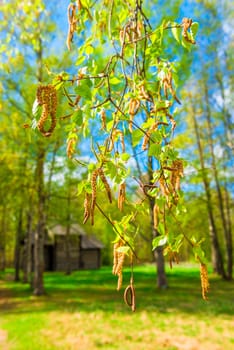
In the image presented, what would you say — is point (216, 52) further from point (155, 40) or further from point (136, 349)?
point (155, 40)

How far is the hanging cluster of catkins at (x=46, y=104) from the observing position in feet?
3.72

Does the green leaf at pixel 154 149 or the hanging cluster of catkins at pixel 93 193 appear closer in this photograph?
the hanging cluster of catkins at pixel 93 193

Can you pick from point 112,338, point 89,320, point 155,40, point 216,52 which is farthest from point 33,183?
point 155,40

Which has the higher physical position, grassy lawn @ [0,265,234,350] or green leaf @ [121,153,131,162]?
green leaf @ [121,153,131,162]

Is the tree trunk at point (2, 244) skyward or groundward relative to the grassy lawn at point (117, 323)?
skyward

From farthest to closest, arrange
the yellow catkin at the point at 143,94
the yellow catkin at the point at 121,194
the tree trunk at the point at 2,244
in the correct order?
the tree trunk at the point at 2,244, the yellow catkin at the point at 143,94, the yellow catkin at the point at 121,194

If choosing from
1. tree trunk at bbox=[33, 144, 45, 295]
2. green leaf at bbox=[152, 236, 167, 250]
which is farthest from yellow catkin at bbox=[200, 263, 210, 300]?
tree trunk at bbox=[33, 144, 45, 295]

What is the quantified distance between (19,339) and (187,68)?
1044 cm

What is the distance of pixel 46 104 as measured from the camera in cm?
114

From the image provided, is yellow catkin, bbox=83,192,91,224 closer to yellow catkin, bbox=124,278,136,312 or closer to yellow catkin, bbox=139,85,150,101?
yellow catkin, bbox=124,278,136,312

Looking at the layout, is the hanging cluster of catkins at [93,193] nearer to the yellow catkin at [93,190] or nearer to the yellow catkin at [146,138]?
the yellow catkin at [93,190]

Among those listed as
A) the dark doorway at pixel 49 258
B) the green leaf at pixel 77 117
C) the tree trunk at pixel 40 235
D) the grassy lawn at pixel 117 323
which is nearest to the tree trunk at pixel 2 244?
the dark doorway at pixel 49 258

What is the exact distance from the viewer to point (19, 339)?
7621mm

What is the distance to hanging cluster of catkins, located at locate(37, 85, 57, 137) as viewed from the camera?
1.13 m
